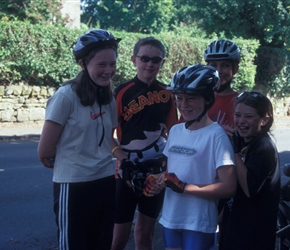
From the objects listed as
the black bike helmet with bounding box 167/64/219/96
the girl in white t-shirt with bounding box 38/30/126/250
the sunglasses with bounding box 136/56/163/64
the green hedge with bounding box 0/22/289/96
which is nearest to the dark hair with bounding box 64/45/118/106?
the girl in white t-shirt with bounding box 38/30/126/250

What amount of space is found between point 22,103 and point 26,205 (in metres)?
11.0

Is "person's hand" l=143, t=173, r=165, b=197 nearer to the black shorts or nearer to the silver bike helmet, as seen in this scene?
the silver bike helmet

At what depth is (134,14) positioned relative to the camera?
5541 centimetres

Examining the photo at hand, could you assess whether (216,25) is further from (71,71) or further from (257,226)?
(257,226)

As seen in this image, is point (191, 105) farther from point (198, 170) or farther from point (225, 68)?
point (225, 68)

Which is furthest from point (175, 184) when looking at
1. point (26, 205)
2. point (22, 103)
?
point (22, 103)

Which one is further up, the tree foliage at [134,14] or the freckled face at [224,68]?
the tree foliage at [134,14]

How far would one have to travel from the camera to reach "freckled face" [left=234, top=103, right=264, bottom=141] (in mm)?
3252

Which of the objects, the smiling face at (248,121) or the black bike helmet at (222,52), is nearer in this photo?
the smiling face at (248,121)

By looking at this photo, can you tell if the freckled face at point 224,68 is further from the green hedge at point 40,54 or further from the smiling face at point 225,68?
the green hedge at point 40,54

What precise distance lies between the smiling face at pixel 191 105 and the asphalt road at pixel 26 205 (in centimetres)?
264

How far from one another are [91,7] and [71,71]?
134 ft

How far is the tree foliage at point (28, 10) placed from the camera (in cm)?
2131

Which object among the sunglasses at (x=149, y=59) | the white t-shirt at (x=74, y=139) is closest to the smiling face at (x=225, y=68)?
the sunglasses at (x=149, y=59)
